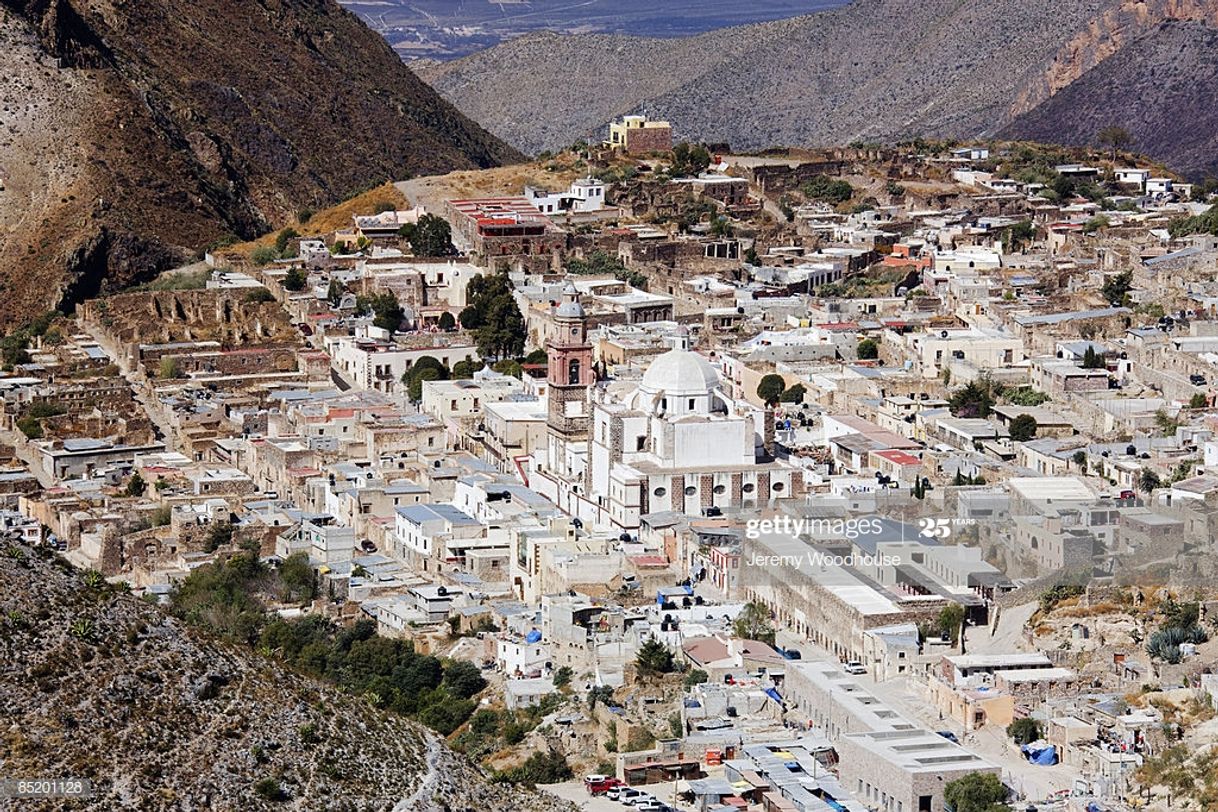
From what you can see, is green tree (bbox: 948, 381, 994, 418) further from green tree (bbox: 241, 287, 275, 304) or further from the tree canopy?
green tree (bbox: 241, 287, 275, 304)

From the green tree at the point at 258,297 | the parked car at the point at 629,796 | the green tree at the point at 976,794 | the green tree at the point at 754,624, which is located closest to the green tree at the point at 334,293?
the green tree at the point at 258,297

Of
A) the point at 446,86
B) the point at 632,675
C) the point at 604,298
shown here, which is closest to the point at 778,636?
the point at 632,675

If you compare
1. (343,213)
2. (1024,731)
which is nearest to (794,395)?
(1024,731)

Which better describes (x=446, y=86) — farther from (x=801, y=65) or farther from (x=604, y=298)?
(x=604, y=298)

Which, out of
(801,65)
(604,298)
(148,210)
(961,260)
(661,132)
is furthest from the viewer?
(801,65)

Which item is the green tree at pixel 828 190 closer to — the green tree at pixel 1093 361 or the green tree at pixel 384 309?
the green tree at pixel 384 309

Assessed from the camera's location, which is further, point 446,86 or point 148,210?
point 446,86
